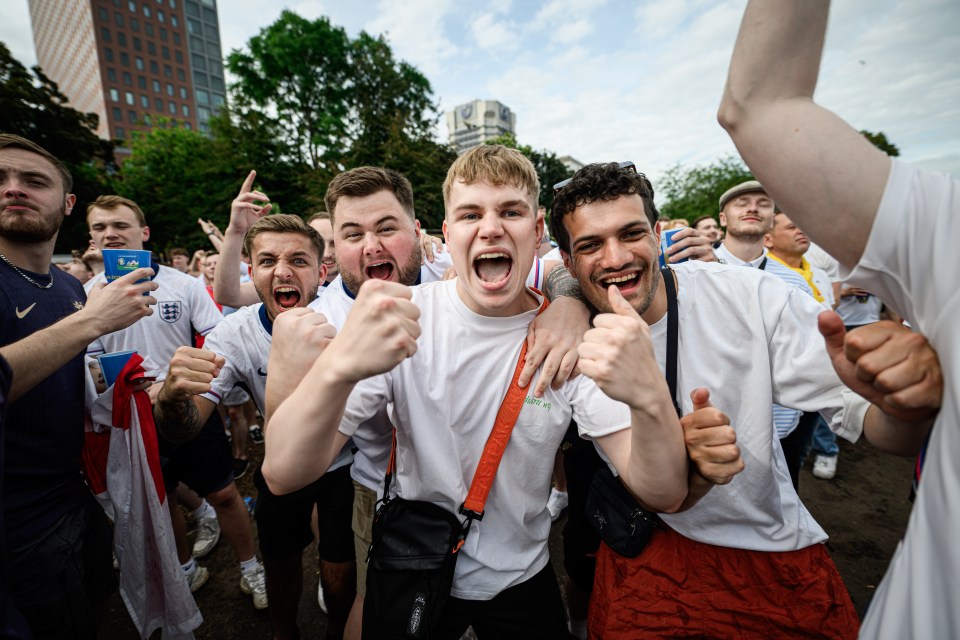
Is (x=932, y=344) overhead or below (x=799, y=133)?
below

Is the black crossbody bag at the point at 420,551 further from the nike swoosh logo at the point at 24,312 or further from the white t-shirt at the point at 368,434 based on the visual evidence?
the nike swoosh logo at the point at 24,312

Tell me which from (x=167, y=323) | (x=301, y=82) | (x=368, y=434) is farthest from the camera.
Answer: (x=301, y=82)

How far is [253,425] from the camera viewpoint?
6320mm

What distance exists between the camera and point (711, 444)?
132 centimetres

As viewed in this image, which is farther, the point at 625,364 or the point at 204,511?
the point at 204,511

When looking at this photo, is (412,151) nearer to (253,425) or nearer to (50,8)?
(253,425)

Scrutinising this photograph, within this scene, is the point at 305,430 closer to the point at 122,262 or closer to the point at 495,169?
the point at 495,169

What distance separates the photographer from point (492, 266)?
6.40 ft

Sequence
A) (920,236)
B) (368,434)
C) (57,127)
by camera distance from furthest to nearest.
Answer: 1. (57,127)
2. (368,434)
3. (920,236)

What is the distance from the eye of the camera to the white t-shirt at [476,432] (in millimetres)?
1774

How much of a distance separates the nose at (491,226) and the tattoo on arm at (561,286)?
58cm

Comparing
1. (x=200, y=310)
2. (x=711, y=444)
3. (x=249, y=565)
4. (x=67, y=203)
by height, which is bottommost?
(x=249, y=565)

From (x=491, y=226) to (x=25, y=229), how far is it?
2857 millimetres

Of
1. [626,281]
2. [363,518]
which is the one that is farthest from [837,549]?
[363,518]
